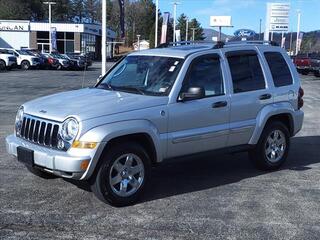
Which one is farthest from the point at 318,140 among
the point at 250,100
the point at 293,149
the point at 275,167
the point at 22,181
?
the point at 22,181

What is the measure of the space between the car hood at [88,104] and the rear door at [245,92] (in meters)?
1.32

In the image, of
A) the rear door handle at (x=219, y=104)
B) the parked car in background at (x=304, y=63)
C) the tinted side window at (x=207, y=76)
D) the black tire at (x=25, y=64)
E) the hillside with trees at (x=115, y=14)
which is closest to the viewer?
the tinted side window at (x=207, y=76)

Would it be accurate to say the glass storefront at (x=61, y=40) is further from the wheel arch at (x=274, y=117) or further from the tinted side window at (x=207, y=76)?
the tinted side window at (x=207, y=76)

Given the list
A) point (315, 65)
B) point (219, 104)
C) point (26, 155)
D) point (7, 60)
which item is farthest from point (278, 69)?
point (7, 60)

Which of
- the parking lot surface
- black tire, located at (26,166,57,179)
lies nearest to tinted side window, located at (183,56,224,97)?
the parking lot surface

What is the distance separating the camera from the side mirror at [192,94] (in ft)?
20.8

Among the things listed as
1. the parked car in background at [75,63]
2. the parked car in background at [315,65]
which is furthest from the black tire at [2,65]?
the parked car in background at [315,65]

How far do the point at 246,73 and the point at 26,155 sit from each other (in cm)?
332

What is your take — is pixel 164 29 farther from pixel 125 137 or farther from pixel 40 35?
pixel 40 35

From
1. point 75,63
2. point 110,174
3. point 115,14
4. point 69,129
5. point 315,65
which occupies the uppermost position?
point 115,14

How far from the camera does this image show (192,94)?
251 inches

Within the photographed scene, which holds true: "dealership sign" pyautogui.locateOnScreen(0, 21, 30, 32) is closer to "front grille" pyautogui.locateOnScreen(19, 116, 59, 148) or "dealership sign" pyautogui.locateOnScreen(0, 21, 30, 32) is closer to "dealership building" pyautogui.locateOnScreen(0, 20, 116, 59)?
"dealership building" pyautogui.locateOnScreen(0, 20, 116, 59)

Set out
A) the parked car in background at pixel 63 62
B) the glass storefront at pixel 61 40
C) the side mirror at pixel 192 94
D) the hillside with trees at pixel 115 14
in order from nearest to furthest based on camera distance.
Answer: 1. the side mirror at pixel 192 94
2. the parked car in background at pixel 63 62
3. the glass storefront at pixel 61 40
4. the hillside with trees at pixel 115 14

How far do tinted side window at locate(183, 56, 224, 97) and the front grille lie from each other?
1780 mm
